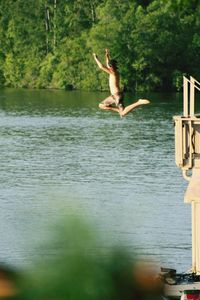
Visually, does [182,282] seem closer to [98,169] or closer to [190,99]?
[190,99]

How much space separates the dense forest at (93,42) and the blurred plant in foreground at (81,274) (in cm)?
9296

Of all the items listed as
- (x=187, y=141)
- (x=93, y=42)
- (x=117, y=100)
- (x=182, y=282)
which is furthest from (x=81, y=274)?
(x=93, y=42)

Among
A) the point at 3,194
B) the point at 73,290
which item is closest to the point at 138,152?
the point at 3,194

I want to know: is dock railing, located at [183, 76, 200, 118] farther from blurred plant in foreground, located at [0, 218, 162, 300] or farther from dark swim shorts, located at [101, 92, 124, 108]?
blurred plant in foreground, located at [0, 218, 162, 300]

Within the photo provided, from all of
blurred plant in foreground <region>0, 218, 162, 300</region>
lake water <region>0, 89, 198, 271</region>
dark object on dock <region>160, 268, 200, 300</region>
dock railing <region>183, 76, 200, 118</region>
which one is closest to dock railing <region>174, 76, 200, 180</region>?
dock railing <region>183, 76, 200, 118</region>

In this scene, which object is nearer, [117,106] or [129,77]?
[117,106]

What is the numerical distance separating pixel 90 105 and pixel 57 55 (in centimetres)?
3340

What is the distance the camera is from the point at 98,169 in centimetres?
4453

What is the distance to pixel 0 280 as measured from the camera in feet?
6.34

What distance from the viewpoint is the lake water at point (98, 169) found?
25.6 m

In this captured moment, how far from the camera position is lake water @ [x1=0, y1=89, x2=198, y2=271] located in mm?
25641

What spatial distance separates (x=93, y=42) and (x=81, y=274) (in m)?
103

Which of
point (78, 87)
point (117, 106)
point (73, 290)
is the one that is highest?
point (73, 290)

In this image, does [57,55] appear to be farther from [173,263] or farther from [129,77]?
[173,263]
